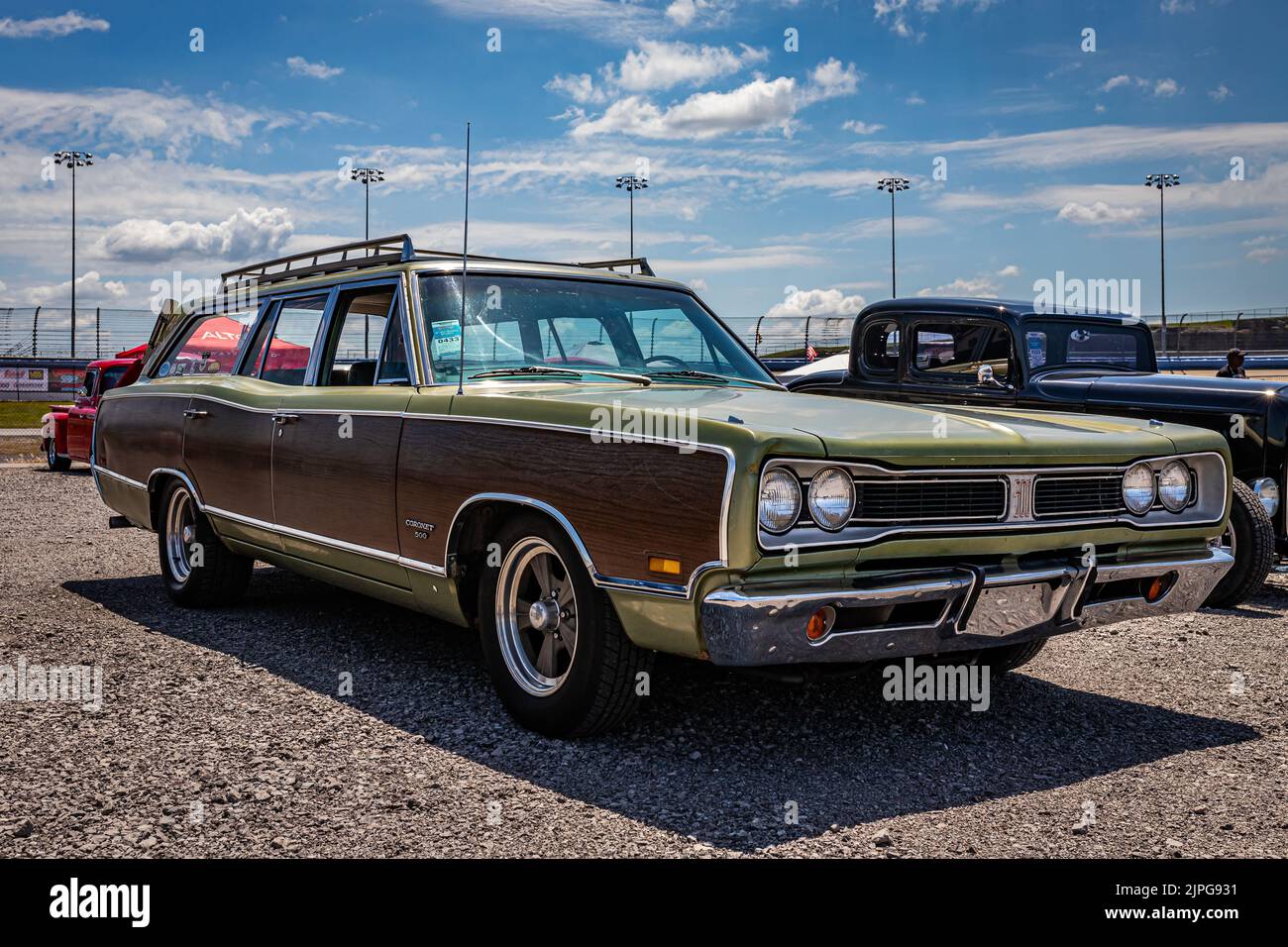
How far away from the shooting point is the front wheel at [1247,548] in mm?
6520

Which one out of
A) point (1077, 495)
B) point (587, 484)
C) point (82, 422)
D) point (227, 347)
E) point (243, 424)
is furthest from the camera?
point (82, 422)

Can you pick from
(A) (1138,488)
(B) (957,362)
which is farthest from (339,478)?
(B) (957,362)

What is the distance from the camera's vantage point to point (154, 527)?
21.5 ft

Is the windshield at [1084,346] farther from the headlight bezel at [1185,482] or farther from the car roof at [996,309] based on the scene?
the headlight bezel at [1185,482]

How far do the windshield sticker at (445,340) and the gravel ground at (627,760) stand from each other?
4.26ft

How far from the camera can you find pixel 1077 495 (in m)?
3.86

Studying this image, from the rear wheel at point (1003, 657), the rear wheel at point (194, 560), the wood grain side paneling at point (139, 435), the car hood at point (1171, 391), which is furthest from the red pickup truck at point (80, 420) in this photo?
the rear wheel at point (1003, 657)

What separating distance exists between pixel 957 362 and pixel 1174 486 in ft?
11.5

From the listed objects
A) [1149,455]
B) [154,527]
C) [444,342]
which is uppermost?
[444,342]

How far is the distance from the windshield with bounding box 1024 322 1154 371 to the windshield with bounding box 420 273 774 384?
9.96 feet

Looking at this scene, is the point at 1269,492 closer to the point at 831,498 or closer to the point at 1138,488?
the point at 1138,488

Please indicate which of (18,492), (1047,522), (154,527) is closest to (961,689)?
(1047,522)
